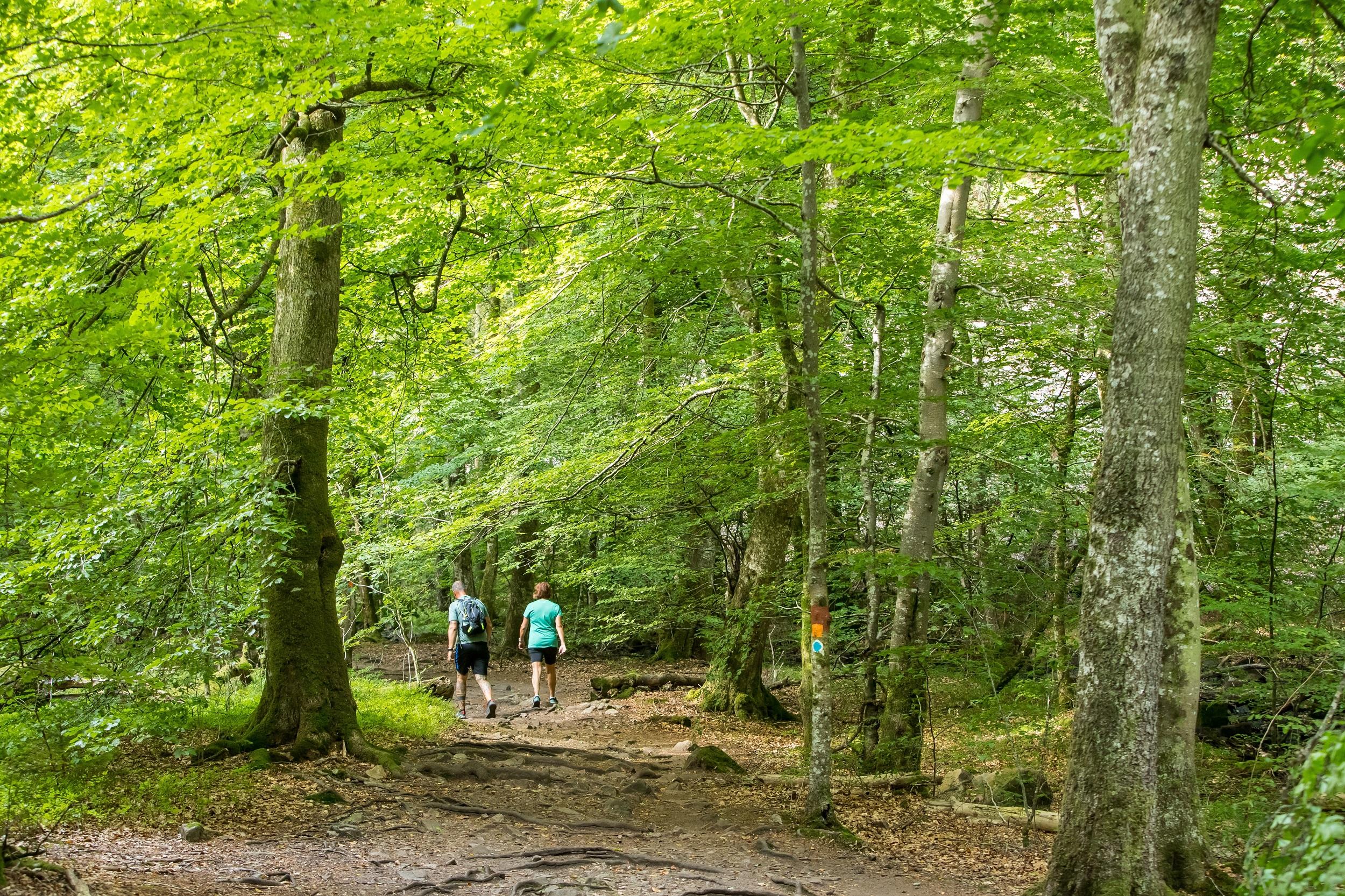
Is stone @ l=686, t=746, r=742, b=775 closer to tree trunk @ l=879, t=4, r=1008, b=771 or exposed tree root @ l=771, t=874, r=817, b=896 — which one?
tree trunk @ l=879, t=4, r=1008, b=771

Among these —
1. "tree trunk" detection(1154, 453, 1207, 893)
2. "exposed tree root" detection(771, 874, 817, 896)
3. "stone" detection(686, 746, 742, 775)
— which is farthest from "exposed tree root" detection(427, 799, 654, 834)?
"tree trunk" detection(1154, 453, 1207, 893)

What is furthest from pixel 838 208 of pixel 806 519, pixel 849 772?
pixel 849 772

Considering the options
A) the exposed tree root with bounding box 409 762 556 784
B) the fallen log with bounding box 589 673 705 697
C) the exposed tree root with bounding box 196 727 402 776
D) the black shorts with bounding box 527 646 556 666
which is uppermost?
the black shorts with bounding box 527 646 556 666

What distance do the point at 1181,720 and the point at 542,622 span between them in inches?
323

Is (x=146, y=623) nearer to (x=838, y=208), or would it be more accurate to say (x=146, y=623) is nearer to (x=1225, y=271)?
(x=838, y=208)

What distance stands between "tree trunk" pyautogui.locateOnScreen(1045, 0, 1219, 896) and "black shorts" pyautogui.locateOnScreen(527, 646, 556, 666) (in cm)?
833

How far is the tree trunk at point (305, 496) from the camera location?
7.55 m

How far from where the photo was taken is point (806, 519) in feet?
39.7

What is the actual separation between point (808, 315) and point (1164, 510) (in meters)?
3.30

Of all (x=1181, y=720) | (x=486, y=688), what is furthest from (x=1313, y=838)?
(x=486, y=688)

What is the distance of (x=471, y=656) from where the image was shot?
465 inches

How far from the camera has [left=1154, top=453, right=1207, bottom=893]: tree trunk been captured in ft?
17.0

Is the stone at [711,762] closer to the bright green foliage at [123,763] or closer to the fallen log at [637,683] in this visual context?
the bright green foliage at [123,763]

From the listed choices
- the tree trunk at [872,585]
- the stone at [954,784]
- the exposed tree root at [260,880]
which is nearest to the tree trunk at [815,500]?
the tree trunk at [872,585]
